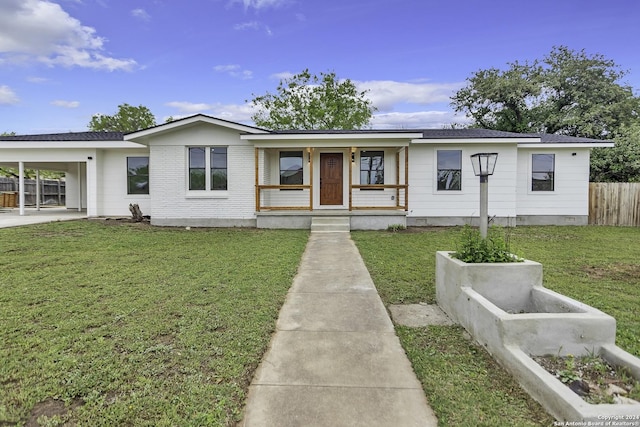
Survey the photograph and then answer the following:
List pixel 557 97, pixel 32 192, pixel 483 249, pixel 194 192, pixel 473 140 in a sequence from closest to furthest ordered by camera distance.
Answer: pixel 483 249
pixel 473 140
pixel 194 192
pixel 32 192
pixel 557 97

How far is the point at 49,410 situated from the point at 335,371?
70.6 inches

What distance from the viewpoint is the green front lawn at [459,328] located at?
2066 mm

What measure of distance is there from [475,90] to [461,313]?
24683mm

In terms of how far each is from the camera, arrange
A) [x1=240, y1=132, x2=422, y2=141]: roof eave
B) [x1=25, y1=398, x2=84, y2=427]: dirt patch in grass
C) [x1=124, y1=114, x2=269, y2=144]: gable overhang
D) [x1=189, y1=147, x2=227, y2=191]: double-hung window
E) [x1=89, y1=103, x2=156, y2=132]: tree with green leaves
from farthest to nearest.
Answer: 1. [x1=89, y1=103, x2=156, y2=132]: tree with green leaves
2. [x1=189, y1=147, x2=227, y2=191]: double-hung window
3. [x1=124, y1=114, x2=269, y2=144]: gable overhang
4. [x1=240, y1=132, x2=422, y2=141]: roof eave
5. [x1=25, y1=398, x2=84, y2=427]: dirt patch in grass

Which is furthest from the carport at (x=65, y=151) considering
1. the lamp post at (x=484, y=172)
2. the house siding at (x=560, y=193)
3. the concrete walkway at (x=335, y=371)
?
the house siding at (x=560, y=193)

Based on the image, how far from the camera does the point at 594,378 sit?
222cm

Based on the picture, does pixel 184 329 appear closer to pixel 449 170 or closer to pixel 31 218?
pixel 449 170

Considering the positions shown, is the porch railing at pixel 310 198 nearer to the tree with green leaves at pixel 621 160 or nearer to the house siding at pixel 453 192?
the house siding at pixel 453 192

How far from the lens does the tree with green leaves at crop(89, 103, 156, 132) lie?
1337 inches

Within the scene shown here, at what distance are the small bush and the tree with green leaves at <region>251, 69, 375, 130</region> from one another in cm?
2449

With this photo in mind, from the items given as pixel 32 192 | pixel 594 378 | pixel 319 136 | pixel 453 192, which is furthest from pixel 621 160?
pixel 32 192

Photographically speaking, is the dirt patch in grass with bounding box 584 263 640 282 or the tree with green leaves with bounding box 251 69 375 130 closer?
the dirt patch in grass with bounding box 584 263 640 282

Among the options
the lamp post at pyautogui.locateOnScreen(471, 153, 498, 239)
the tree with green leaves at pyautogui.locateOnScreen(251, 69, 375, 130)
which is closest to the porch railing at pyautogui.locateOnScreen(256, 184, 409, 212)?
the lamp post at pyautogui.locateOnScreen(471, 153, 498, 239)

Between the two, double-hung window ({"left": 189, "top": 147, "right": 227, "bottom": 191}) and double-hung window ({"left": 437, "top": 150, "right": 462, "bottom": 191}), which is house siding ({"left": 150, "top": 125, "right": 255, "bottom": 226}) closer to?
double-hung window ({"left": 189, "top": 147, "right": 227, "bottom": 191})
